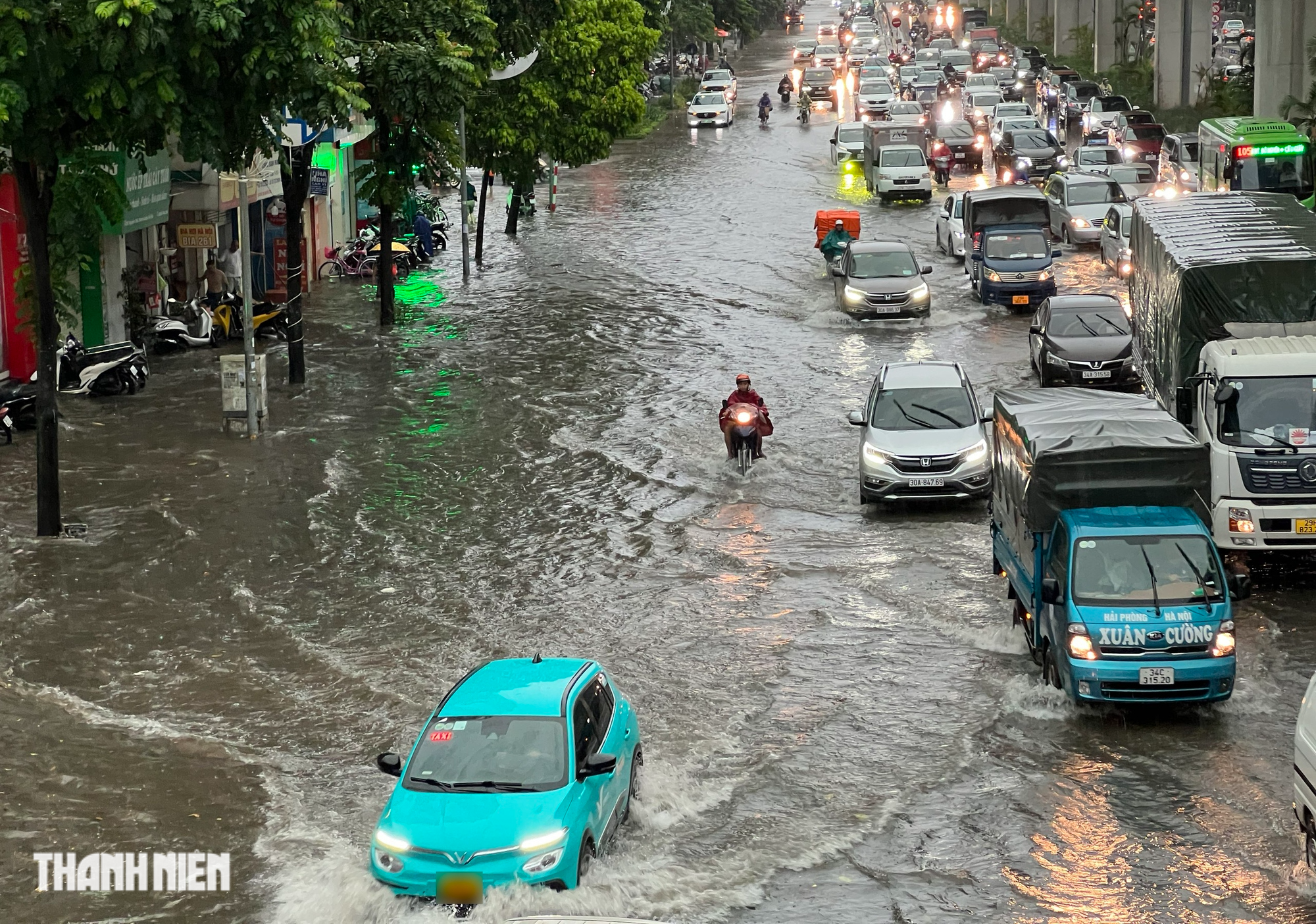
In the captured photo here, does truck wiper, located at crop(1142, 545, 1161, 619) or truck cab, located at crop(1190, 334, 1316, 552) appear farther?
truck cab, located at crop(1190, 334, 1316, 552)

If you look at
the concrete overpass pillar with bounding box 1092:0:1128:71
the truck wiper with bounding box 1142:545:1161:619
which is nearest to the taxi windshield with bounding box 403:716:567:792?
the truck wiper with bounding box 1142:545:1161:619

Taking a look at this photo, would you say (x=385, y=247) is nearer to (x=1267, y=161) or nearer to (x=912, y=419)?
(x=912, y=419)

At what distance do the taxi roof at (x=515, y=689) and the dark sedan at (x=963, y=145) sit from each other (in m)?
49.7

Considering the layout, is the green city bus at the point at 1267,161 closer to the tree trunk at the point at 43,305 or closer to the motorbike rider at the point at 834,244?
the motorbike rider at the point at 834,244

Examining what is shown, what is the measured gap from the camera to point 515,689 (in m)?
12.1

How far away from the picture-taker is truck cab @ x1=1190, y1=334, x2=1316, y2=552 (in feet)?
58.2

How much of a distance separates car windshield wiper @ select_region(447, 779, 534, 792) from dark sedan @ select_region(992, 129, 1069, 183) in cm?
4582

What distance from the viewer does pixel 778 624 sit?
57.6ft

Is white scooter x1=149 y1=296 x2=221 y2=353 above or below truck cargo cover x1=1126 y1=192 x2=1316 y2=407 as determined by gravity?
below

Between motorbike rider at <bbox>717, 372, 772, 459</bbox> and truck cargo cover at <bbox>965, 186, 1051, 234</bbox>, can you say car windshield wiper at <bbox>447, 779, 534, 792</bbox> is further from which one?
truck cargo cover at <bbox>965, 186, 1051, 234</bbox>

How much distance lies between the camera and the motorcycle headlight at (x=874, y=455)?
2130cm

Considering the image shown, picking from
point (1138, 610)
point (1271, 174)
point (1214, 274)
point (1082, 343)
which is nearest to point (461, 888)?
point (1138, 610)

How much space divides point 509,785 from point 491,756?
0.35 metres

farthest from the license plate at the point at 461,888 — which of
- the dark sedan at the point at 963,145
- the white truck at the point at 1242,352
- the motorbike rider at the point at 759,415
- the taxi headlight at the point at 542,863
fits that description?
the dark sedan at the point at 963,145
